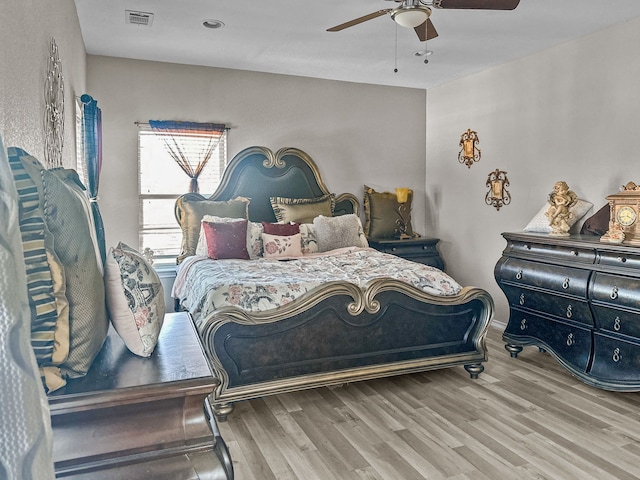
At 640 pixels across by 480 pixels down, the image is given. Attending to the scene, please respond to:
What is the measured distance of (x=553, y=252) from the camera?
3.80 meters

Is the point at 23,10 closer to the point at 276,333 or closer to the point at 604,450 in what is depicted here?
the point at 276,333

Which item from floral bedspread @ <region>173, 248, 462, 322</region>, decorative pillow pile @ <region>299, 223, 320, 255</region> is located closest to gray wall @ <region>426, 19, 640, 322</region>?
floral bedspread @ <region>173, 248, 462, 322</region>

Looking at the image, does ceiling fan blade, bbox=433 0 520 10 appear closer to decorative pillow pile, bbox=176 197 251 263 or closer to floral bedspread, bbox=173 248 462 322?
floral bedspread, bbox=173 248 462 322

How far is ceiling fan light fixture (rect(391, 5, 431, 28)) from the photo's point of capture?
2.61m

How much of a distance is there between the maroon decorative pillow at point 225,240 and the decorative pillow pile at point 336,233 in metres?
0.80

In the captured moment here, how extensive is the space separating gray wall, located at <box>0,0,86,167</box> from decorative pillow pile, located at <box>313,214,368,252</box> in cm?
282

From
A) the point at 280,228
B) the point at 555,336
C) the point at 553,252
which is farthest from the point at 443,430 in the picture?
the point at 280,228


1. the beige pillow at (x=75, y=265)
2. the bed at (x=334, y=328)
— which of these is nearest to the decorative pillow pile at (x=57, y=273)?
the beige pillow at (x=75, y=265)

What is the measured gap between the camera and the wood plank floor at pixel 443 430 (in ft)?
8.04

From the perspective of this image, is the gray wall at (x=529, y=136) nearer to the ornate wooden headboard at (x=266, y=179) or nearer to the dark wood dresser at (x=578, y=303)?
the dark wood dresser at (x=578, y=303)

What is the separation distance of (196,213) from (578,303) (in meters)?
3.44

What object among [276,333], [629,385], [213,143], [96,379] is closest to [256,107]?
[213,143]

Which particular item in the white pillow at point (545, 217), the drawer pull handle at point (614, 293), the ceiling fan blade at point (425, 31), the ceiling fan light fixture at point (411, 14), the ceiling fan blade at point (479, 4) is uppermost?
the ceiling fan blade at point (425, 31)

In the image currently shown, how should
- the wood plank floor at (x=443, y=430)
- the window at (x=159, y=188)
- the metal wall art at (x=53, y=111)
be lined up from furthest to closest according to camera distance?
the window at (x=159, y=188)
the wood plank floor at (x=443, y=430)
the metal wall art at (x=53, y=111)
